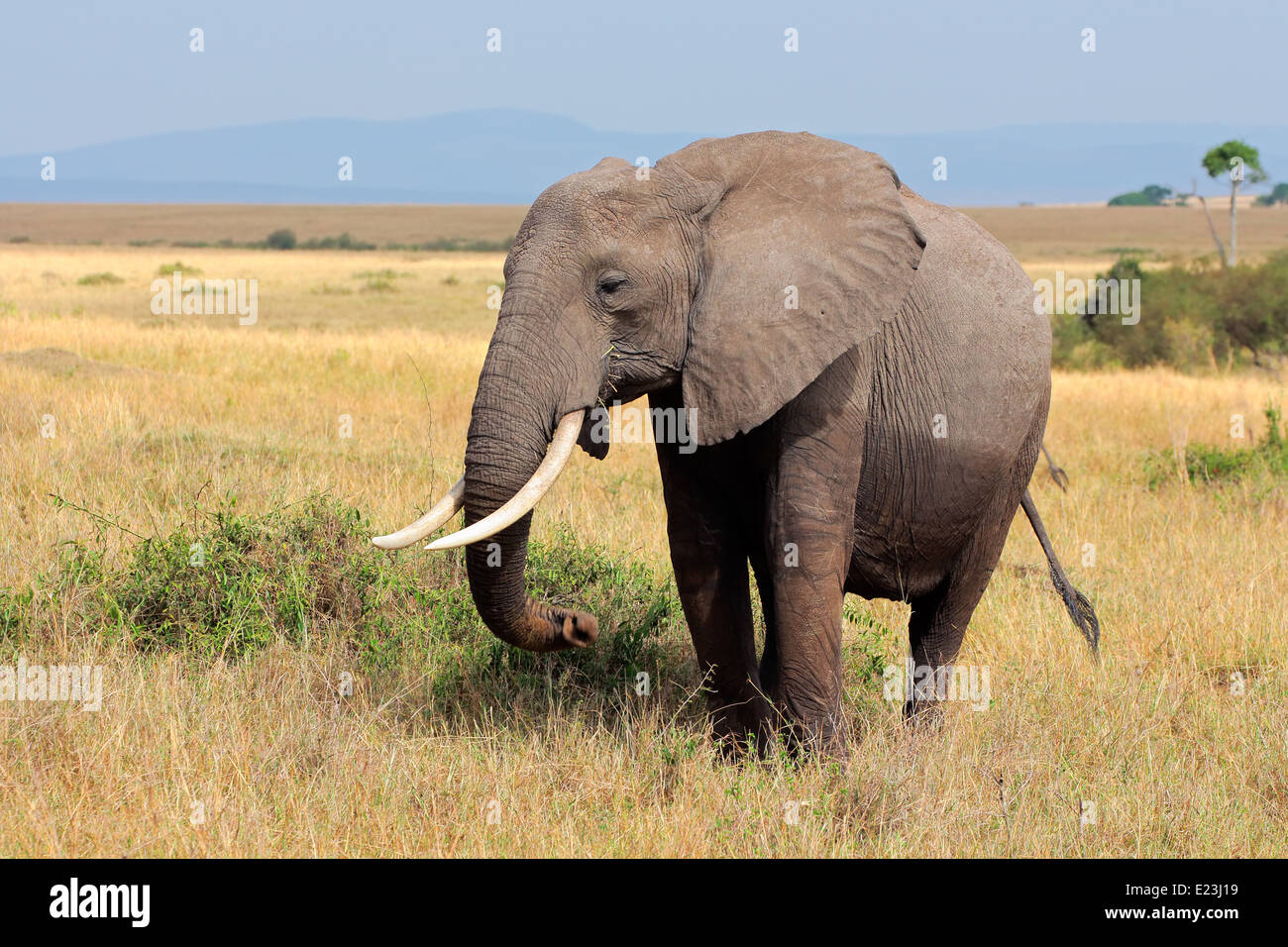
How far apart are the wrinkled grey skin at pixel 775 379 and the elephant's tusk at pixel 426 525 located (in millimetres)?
91

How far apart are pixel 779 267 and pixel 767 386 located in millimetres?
418

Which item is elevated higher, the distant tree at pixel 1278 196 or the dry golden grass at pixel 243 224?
the distant tree at pixel 1278 196

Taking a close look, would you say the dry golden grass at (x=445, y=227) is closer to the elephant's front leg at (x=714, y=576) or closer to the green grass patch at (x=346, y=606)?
the green grass patch at (x=346, y=606)

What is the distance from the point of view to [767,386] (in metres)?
4.46

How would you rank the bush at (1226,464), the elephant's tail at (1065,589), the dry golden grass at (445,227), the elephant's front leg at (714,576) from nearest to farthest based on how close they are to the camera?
1. the elephant's front leg at (714,576)
2. the elephant's tail at (1065,589)
3. the bush at (1226,464)
4. the dry golden grass at (445,227)

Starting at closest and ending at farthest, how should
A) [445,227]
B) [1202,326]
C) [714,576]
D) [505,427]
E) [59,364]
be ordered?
[505,427] < [714,576] < [59,364] < [1202,326] < [445,227]

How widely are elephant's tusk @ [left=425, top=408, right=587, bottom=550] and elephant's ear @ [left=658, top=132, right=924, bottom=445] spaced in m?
0.46

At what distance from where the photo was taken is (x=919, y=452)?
5184mm

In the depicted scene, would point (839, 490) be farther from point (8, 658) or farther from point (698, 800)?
point (8, 658)

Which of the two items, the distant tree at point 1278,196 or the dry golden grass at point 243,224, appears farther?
the distant tree at point 1278,196

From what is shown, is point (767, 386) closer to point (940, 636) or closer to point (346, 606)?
point (940, 636)

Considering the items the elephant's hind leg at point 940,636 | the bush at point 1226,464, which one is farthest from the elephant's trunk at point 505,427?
the bush at point 1226,464

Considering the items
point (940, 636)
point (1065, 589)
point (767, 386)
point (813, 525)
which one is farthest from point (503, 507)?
point (1065, 589)

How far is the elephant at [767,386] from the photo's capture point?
4.31 m
